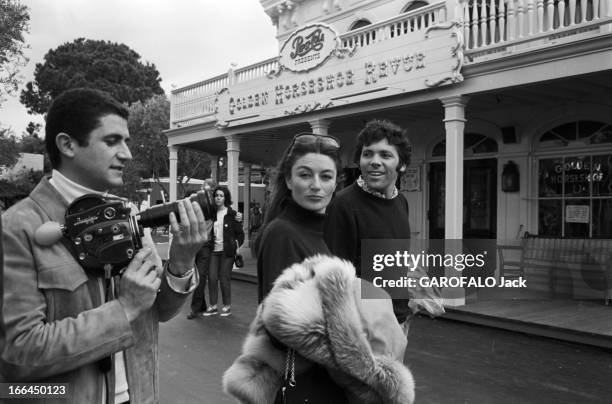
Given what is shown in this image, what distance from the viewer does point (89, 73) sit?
4034 centimetres

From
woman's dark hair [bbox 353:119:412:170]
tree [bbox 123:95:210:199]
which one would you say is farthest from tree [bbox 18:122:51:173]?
woman's dark hair [bbox 353:119:412:170]

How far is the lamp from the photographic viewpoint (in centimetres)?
975

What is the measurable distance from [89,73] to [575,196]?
39.6 metres

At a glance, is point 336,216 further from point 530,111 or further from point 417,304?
point 530,111

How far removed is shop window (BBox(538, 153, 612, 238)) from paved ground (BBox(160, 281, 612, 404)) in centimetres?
342

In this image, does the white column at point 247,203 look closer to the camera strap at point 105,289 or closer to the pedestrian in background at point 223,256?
the pedestrian in background at point 223,256

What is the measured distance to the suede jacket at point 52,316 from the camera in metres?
1.29

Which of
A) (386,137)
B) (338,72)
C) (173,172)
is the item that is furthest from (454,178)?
(173,172)

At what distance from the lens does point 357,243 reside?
2654mm

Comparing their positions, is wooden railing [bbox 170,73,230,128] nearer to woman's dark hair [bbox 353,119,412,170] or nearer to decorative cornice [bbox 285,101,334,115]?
decorative cornice [bbox 285,101,334,115]

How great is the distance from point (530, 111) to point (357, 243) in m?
8.16

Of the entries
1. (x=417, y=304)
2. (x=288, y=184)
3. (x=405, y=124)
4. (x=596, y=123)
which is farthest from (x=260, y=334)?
(x=405, y=124)

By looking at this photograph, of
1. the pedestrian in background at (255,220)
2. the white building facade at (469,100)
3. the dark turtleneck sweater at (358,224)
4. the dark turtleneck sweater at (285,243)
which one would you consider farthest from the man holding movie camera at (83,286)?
the pedestrian in background at (255,220)

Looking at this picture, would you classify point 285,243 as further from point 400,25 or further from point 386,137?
point 400,25
